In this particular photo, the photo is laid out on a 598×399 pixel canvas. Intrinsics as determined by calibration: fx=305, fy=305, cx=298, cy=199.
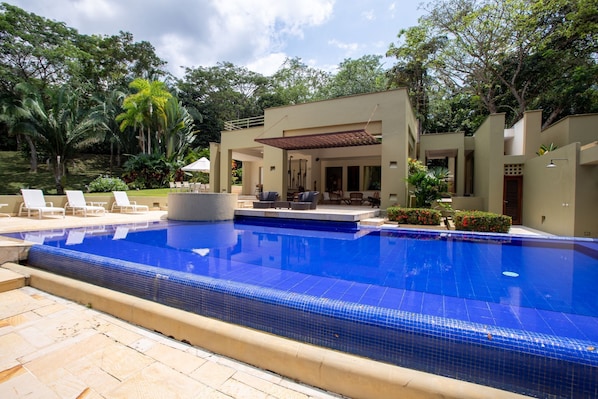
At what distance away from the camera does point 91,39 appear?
30.4 meters

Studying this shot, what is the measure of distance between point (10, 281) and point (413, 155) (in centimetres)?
1759

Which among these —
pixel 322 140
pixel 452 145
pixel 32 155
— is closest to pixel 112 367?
pixel 322 140

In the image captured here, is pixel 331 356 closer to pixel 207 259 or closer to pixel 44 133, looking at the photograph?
pixel 207 259

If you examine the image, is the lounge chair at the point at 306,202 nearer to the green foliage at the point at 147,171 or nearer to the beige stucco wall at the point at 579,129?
the beige stucco wall at the point at 579,129

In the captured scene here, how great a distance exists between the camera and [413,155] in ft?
58.3

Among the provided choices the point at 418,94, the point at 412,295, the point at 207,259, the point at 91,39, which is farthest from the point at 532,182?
the point at 91,39

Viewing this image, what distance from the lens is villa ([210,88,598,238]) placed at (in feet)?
31.3

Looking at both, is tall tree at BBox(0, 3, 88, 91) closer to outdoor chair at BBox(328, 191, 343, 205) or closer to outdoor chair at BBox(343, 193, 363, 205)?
outdoor chair at BBox(328, 191, 343, 205)

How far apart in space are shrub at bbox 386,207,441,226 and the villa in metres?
1.78

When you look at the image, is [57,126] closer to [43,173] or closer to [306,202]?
[43,173]

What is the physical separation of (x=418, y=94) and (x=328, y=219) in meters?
21.8

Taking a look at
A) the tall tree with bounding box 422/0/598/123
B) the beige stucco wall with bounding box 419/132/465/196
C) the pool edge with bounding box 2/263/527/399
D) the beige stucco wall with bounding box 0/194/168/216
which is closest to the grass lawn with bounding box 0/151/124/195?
the beige stucco wall with bounding box 0/194/168/216

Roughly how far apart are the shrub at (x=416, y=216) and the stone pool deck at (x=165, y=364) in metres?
9.58

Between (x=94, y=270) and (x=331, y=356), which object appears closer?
(x=331, y=356)
